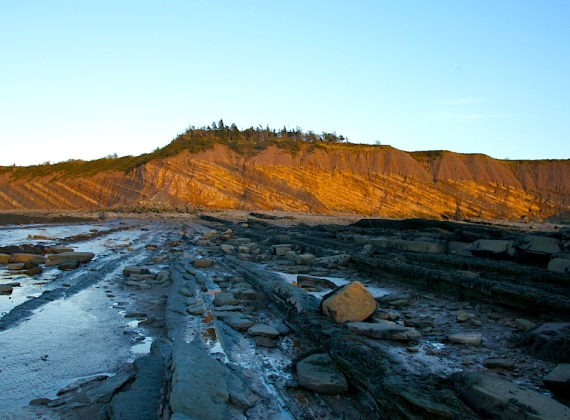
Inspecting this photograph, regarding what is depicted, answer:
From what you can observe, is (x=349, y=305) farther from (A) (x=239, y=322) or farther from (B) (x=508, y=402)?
(B) (x=508, y=402)

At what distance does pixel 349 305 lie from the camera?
191 inches

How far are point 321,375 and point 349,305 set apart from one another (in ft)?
4.72

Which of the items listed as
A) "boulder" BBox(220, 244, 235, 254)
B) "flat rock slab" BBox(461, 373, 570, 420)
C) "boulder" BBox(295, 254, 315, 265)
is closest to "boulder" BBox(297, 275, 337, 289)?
"boulder" BBox(295, 254, 315, 265)

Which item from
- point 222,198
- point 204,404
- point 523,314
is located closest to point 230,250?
point 523,314

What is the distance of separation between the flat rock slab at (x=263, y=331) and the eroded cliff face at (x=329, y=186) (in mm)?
36503

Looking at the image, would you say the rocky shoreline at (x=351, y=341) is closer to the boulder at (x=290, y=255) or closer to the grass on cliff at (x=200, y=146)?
the boulder at (x=290, y=255)

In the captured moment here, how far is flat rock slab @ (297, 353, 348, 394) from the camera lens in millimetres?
3365

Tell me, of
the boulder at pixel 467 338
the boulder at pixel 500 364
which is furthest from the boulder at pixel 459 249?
the boulder at pixel 500 364

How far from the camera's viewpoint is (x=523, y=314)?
5.13 meters

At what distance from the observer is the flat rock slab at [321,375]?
3.37 m

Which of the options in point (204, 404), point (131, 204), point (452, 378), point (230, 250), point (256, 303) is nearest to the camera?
point (204, 404)

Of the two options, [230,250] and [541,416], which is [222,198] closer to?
[230,250]

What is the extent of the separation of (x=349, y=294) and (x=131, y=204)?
41094 mm

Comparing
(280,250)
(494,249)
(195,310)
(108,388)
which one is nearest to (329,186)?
(280,250)
